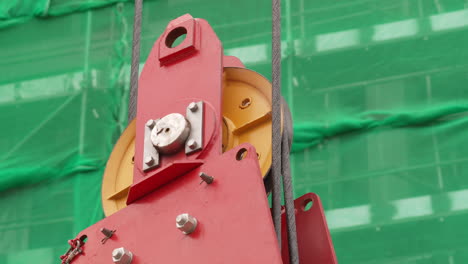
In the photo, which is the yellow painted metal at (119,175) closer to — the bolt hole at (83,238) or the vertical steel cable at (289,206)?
the bolt hole at (83,238)

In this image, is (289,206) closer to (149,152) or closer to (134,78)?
(149,152)

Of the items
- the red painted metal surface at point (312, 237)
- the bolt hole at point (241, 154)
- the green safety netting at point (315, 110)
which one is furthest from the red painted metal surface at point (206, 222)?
the green safety netting at point (315, 110)

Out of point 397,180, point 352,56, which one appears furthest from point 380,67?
point 397,180

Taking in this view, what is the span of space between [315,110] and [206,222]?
2.76 meters

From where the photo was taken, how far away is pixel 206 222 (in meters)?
1.44

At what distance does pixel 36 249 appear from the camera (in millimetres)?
4172

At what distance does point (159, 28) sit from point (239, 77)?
300 cm

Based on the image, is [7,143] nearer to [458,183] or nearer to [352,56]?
[352,56]

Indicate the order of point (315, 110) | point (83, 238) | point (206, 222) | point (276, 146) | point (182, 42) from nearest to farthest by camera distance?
point (206, 222) → point (276, 146) → point (83, 238) → point (182, 42) → point (315, 110)

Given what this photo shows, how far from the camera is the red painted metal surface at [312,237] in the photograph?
1.70m

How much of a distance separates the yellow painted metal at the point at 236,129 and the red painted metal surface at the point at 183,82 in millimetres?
117

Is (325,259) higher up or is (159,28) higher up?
(159,28)

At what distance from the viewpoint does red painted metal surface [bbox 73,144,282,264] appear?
1362 mm

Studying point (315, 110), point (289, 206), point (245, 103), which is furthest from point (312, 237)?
point (315, 110)
